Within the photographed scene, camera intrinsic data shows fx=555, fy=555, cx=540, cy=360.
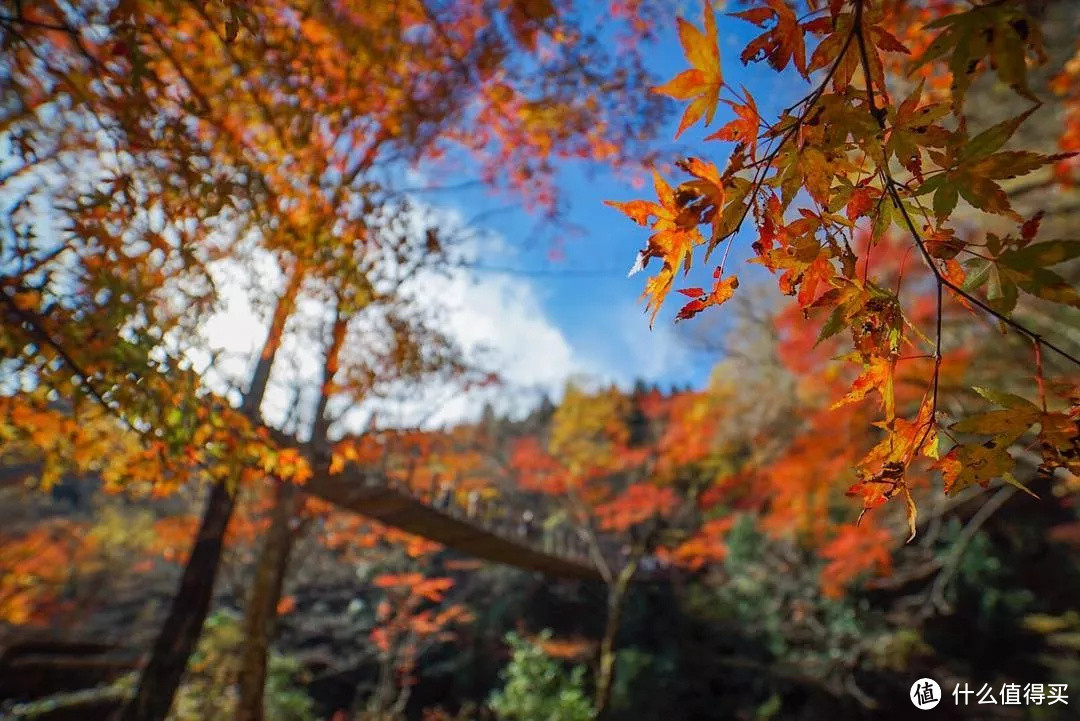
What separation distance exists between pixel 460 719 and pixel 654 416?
9.49 metres

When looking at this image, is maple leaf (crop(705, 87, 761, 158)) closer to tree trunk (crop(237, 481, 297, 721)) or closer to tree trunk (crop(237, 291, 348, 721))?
tree trunk (crop(237, 291, 348, 721))

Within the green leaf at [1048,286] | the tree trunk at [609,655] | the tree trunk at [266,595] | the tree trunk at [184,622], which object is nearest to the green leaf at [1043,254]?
the green leaf at [1048,286]

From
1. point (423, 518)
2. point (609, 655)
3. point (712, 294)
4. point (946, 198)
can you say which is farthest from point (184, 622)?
point (609, 655)

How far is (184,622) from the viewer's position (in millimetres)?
4266

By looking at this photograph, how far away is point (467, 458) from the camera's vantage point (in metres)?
11.2

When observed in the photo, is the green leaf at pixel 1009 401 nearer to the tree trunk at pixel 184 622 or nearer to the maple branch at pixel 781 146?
the maple branch at pixel 781 146

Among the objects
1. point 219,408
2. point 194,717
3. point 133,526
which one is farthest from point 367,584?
Result: point 219,408

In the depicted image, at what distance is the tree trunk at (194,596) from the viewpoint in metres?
3.98

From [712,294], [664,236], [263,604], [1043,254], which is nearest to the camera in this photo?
[1043,254]

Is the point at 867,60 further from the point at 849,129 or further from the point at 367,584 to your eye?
the point at 367,584

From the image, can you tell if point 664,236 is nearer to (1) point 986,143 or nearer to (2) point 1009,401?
(1) point 986,143

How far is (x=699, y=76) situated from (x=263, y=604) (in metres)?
5.13

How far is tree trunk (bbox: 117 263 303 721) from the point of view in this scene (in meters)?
3.98

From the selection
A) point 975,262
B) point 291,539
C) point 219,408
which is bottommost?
point 291,539
